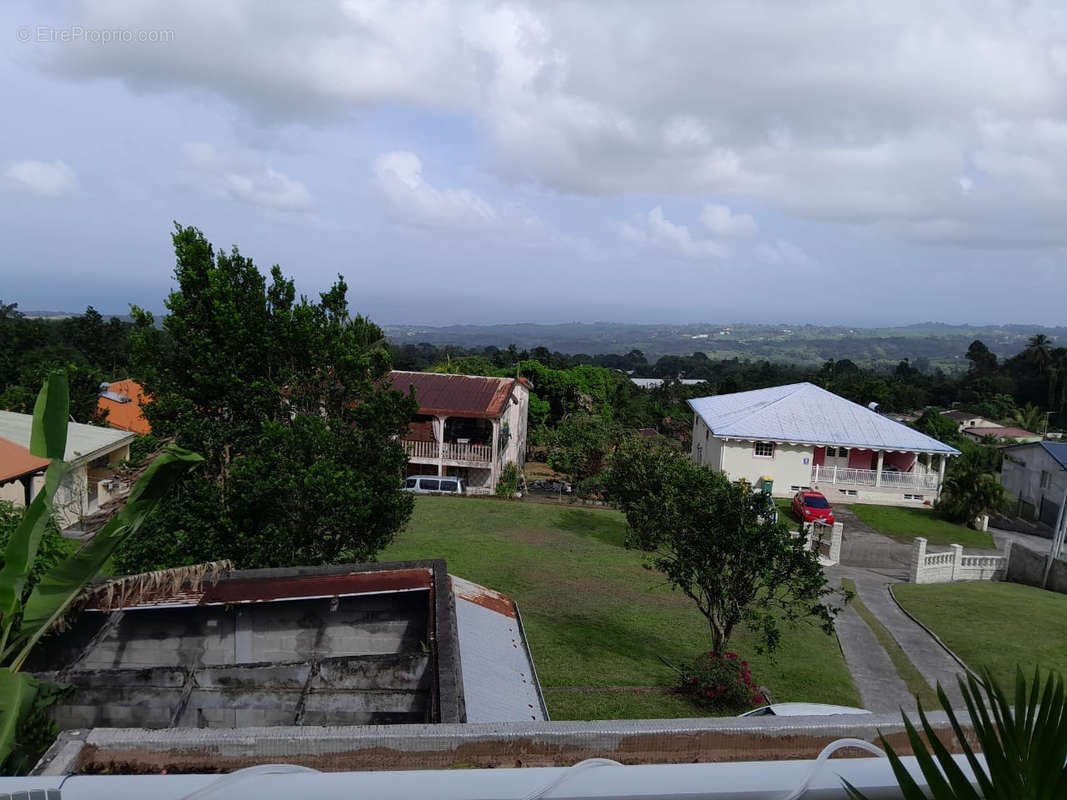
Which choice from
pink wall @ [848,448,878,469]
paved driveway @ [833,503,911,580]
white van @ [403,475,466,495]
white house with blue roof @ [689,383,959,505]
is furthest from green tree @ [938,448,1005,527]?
white van @ [403,475,466,495]

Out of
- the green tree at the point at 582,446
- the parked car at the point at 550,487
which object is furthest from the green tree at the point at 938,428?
the parked car at the point at 550,487

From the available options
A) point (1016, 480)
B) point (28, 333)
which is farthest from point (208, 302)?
point (28, 333)

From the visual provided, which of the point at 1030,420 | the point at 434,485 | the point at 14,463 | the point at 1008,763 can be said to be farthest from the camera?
the point at 1030,420

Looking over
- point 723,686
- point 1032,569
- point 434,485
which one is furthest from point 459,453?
point 723,686

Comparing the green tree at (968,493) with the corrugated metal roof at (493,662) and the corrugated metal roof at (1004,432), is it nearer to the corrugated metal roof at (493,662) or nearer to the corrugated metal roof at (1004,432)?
the corrugated metal roof at (493,662)

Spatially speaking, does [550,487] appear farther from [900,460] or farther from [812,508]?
[900,460]
